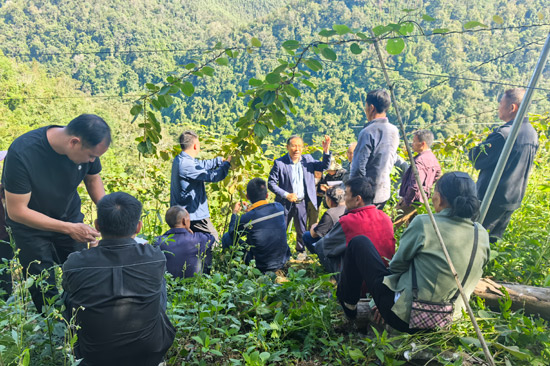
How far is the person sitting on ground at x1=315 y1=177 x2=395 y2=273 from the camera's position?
265 centimetres

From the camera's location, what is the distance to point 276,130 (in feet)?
147

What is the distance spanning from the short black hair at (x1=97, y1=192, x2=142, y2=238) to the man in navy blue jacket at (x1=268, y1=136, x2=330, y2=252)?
2713 mm

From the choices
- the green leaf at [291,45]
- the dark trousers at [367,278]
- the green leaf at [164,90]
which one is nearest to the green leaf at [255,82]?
the green leaf at [291,45]

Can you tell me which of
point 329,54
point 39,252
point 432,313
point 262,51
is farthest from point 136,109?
point 262,51

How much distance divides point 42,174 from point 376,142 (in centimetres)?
255

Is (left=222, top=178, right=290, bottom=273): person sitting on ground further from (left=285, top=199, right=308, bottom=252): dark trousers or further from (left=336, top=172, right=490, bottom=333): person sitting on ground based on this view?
(left=336, top=172, right=490, bottom=333): person sitting on ground

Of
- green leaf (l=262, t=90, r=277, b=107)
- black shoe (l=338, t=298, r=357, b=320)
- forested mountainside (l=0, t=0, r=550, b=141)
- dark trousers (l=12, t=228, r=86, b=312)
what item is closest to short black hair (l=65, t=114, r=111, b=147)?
dark trousers (l=12, t=228, r=86, b=312)

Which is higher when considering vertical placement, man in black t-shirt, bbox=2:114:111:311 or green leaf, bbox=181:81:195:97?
green leaf, bbox=181:81:195:97

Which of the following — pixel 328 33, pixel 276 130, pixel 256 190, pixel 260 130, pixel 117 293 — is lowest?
pixel 276 130

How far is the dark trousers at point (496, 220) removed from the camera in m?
3.24

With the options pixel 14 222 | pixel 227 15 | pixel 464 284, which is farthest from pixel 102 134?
pixel 227 15

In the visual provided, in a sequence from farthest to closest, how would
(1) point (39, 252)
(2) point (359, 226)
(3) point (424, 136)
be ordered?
(3) point (424, 136)
(2) point (359, 226)
(1) point (39, 252)

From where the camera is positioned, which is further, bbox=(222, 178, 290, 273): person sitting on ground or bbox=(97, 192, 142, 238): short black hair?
bbox=(222, 178, 290, 273): person sitting on ground

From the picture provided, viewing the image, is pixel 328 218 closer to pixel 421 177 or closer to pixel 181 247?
pixel 421 177
